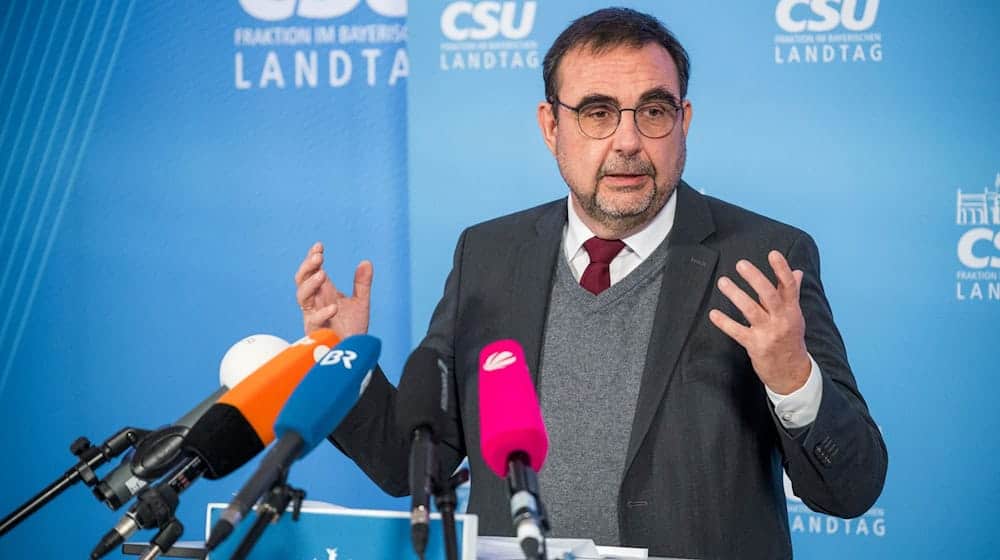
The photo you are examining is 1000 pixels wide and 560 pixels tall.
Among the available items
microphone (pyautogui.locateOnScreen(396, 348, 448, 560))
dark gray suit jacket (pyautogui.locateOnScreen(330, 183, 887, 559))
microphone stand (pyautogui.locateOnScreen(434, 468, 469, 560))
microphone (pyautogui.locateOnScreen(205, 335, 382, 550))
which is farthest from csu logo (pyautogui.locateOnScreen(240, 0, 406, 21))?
microphone stand (pyautogui.locateOnScreen(434, 468, 469, 560))

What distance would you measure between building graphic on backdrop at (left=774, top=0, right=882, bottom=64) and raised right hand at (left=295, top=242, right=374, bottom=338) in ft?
6.12

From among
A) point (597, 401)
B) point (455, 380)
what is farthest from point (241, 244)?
point (597, 401)

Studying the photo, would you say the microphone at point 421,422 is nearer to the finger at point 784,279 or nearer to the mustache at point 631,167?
the finger at point 784,279

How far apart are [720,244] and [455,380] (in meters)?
0.67

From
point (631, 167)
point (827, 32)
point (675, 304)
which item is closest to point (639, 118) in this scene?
point (631, 167)

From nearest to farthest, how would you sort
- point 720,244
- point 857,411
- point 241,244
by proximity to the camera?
point 857,411, point 720,244, point 241,244

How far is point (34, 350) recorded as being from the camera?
13.5ft

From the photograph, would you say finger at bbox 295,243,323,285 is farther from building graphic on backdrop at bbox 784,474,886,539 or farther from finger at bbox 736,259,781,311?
building graphic on backdrop at bbox 784,474,886,539

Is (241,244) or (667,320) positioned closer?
(667,320)

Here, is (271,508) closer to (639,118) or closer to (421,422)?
(421,422)

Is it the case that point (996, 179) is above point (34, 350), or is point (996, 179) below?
above

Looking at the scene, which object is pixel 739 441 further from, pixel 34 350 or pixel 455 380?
pixel 34 350

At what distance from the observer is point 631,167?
93.6 inches

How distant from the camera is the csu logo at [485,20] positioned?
3617 millimetres
